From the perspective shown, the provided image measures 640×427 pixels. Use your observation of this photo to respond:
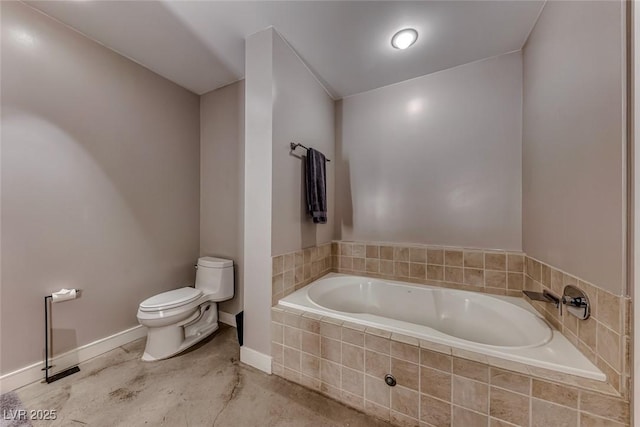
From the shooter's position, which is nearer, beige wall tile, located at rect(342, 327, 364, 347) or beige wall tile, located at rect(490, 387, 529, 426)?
beige wall tile, located at rect(490, 387, 529, 426)

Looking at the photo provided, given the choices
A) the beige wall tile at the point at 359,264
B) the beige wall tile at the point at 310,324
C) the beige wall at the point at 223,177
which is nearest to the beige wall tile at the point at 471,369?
the beige wall tile at the point at 310,324

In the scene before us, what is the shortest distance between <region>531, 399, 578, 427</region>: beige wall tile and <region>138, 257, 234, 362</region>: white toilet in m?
2.14

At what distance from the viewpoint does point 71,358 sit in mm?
1583

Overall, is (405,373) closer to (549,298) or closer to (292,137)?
(549,298)

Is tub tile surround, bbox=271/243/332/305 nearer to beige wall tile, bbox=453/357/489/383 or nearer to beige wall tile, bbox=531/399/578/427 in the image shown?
beige wall tile, bbox=453/357/489/383

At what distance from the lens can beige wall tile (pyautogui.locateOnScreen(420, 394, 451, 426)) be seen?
3.47 feet

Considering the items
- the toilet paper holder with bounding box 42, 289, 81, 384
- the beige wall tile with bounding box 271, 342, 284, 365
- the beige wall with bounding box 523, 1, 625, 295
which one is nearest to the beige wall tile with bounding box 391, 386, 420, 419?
the beige wall tile with bounding box 271, 342, 284, 365

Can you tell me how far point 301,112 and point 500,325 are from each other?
7.23ft

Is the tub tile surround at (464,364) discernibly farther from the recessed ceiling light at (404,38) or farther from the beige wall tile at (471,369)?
the recessed ceiling light at (404,38)

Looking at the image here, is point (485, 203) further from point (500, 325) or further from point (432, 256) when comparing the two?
point (500, 325)

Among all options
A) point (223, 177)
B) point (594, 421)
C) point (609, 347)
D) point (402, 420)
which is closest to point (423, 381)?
point (402, 420)

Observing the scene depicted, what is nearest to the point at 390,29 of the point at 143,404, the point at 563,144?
the point at 563,144

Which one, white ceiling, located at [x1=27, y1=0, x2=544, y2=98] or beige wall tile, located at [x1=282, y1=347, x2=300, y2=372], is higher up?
white ceiling, located at [x1=27, y1=0, x2=544, y2=98]

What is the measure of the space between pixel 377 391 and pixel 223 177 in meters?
2.22
